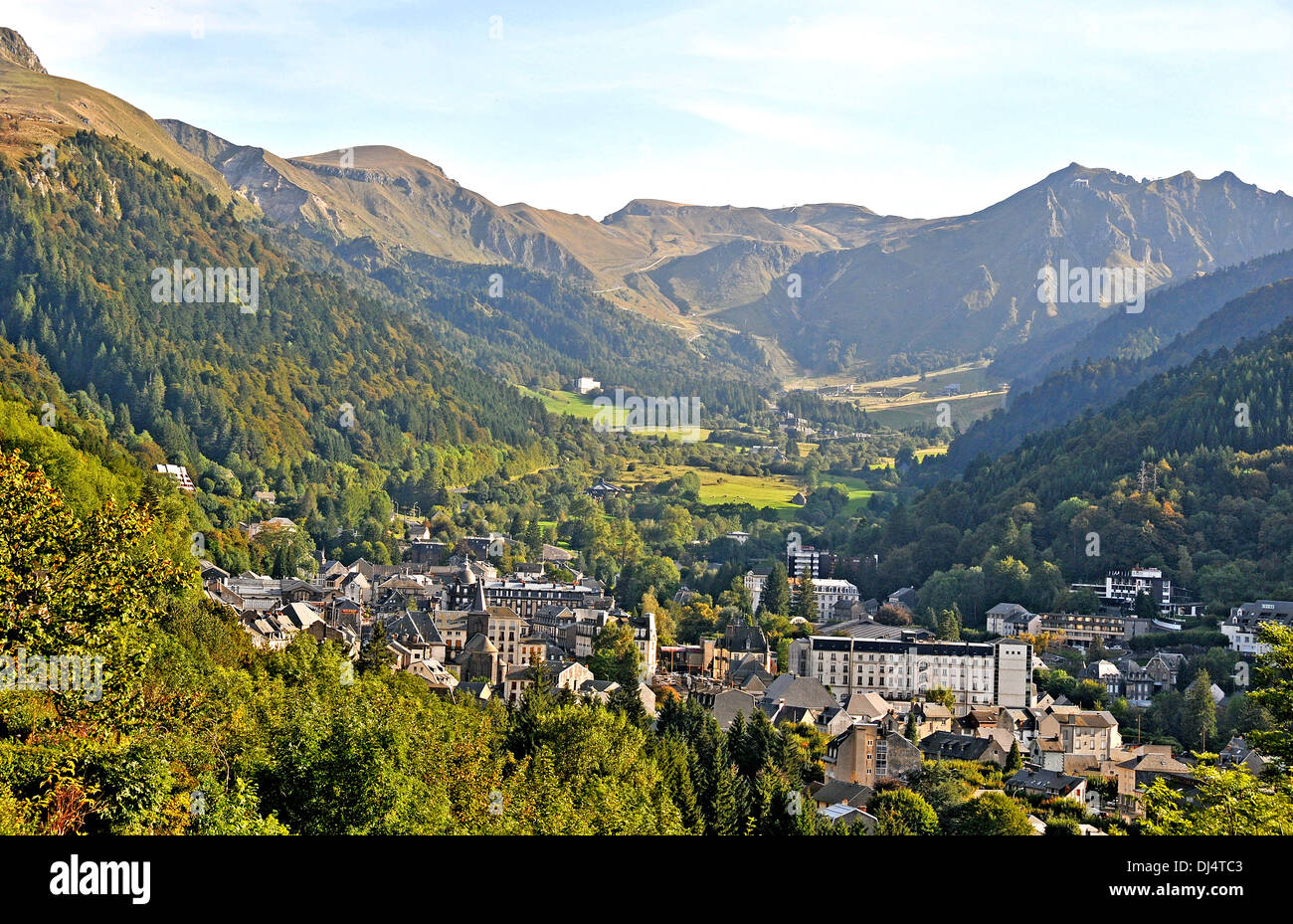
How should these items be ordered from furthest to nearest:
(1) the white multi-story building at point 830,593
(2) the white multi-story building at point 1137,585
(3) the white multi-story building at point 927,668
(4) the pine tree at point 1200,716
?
(1) the white multi-story building at point 830,593
(2) the white multi-story building at point 1137,585
(3) the white multi-story building at point 927,668
(4) the pine tree at point 1200,716

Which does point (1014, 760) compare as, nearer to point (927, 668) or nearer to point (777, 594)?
point (927, 668)

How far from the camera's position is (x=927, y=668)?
83.9 metres

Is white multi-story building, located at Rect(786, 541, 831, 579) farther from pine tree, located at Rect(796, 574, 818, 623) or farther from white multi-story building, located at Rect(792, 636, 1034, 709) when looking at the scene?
white multi-story building, located at Rect(792, 636, 1034, 709)

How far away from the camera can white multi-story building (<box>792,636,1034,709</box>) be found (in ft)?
270

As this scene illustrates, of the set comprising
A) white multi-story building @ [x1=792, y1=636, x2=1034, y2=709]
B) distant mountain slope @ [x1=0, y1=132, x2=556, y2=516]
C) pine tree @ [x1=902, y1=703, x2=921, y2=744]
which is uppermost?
distant mountain slope @ [x1=0, y1=132, x2=556, y2=516]

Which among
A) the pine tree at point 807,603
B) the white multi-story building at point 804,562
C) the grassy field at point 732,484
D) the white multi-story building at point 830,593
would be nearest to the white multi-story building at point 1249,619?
the pine tree at point 807,603

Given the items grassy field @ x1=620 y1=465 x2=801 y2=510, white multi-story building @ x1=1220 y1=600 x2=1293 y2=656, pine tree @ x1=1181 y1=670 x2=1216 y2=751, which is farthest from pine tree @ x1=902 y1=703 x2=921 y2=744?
grassy field @ x1=620 y1=465 x2=801 y2=510

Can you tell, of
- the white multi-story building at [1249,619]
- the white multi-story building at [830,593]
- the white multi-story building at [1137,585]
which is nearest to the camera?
the white multi-story building at [1249,619]

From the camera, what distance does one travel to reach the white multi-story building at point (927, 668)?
270ft

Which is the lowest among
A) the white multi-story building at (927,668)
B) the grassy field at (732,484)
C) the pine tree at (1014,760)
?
the pine tree at (1014,760)

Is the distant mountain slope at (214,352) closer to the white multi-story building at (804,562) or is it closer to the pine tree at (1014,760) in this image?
the white multi-story building at (804,562)

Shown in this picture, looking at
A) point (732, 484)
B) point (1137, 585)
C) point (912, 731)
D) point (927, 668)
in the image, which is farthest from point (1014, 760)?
point (732, 484)
